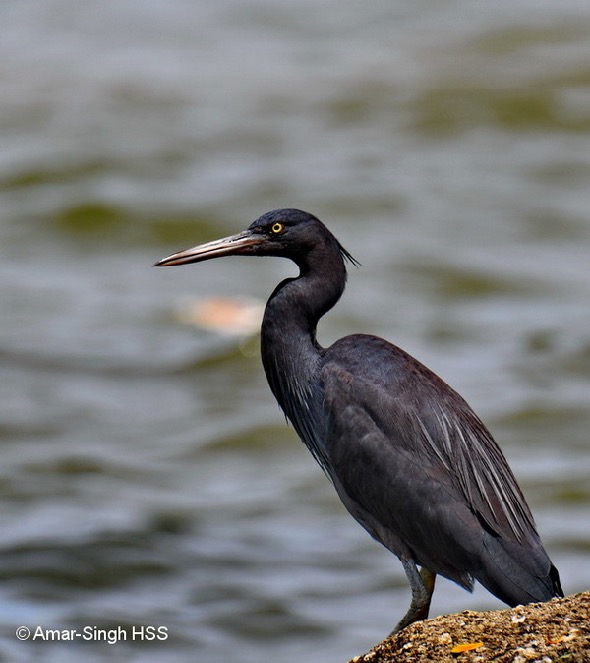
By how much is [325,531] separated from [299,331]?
3291 mm

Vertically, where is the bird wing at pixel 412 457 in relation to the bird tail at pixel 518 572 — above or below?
above

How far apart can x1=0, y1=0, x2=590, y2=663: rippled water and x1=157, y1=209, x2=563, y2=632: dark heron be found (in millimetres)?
1860

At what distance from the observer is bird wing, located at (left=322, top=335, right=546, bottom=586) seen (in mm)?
6285

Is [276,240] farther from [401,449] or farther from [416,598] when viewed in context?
[416,598]

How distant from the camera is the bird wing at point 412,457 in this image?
6285 mm

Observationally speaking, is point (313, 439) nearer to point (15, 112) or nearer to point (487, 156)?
point (487, 156)

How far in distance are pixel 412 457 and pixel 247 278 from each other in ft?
26.5

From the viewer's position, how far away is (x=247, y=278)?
47.0 ft

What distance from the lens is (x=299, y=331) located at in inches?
264

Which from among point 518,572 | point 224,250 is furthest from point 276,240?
point 518,572

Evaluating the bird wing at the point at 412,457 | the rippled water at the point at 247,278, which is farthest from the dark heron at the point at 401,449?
the rippled water at the point at 247,278

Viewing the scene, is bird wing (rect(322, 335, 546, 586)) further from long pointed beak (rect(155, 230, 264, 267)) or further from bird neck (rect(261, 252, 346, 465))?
long pointed beak (rect(155, 230, 264, 267))

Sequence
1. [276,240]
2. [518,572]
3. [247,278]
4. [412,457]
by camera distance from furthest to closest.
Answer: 1. [247,278]
2. [276,240]
3. [412,457]
4. [518,572]

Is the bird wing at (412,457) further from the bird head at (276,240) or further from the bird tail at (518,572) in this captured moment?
the bird head at (276,240)
